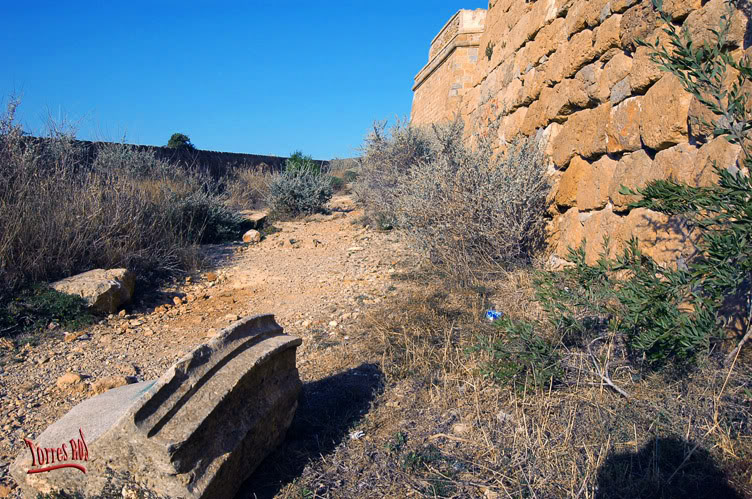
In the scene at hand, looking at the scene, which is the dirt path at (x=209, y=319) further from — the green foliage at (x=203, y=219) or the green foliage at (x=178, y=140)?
the green foliage at (x=178, y=140)

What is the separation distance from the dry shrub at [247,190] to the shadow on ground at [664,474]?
9.33m

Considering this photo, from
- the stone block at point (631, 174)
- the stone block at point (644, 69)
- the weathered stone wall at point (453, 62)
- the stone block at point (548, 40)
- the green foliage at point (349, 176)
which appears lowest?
the stone block at point (631, 174)

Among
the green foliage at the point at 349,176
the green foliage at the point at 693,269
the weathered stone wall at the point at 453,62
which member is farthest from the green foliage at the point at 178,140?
the green foliage at the point at 693,269

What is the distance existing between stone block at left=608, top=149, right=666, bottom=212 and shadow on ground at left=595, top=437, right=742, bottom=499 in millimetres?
1627

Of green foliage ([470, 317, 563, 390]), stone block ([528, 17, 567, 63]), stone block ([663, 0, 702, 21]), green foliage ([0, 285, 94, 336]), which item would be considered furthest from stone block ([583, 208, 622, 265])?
green foliage ([0, 285, 94, 336])

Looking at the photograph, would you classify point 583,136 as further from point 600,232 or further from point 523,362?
point 523,362

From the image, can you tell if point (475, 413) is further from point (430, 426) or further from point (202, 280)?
point (202, 280)

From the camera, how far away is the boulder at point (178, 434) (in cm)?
166

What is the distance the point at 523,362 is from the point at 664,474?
81 cm

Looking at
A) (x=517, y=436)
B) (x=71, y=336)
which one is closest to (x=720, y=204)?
(x=517, y=436)

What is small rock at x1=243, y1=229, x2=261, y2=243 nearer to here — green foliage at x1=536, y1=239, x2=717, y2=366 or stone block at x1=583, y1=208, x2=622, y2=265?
stone block at x1=583, y1=208, x2=622, y2=265

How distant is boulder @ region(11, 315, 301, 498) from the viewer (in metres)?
1.66

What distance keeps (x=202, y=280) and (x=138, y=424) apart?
4.16 m

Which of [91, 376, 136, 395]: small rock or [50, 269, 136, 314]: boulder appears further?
[50, 269, 136, 314]: boulder
